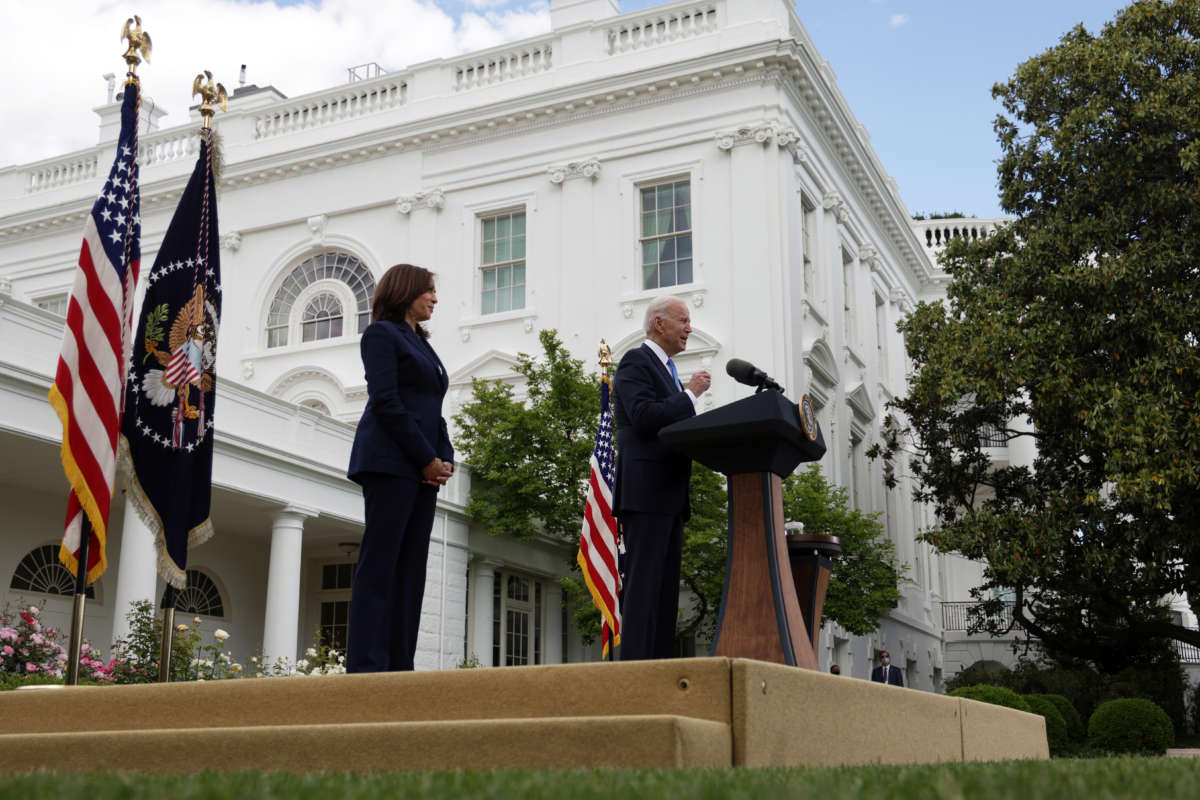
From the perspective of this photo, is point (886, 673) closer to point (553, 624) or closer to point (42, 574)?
point (553, 624)

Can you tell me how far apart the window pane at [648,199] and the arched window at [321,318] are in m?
7.40

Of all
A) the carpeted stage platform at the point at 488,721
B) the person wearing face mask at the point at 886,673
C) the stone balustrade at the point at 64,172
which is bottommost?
the carpeted stage platform at the point at 488,721

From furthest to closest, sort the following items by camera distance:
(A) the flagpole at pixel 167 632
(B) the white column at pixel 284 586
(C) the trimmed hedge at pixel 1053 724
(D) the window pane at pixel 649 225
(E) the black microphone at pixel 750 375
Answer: (D) the window pane at pixel 649 225 < (B) the white column at pixel 284 586 < (C) the trimmed hedge at pixel 1053 724 < (A) the flagpole at pixel 167 632 < (E) the black microphone at pixel 750 375

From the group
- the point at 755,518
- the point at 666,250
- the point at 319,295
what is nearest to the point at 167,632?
the point at 755,518

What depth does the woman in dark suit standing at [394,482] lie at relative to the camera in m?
5.34

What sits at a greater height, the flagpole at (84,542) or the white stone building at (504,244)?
the white stone building at (504,244)

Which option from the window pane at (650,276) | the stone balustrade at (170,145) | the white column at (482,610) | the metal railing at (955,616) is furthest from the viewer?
the metal railing at (955,616)

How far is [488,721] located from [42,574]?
17051 millimetres

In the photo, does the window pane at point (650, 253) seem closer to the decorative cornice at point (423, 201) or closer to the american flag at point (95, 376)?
the decorative cornice at point (423, 201)

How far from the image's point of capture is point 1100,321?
17.6 meters

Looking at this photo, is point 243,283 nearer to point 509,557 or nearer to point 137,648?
point 509,557

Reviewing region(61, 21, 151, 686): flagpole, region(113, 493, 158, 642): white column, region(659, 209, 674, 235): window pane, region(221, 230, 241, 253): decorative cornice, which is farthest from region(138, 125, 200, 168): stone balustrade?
region(61, 21, 151, 686): flagpole

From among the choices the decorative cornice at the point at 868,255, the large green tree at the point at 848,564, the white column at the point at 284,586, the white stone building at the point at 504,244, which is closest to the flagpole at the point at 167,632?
the white column at the point at 284,586

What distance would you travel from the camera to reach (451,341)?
2539 centimetres
